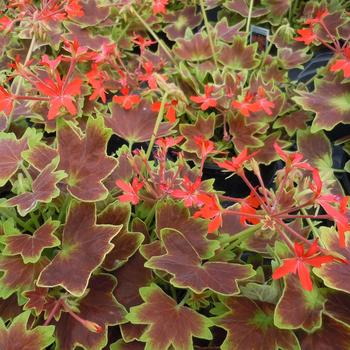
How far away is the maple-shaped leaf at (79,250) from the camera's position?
65 cm

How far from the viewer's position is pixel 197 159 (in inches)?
42.2

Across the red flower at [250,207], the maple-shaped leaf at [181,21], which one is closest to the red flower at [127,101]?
the red flower at [250,207]

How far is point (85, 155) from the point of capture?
0.76 m

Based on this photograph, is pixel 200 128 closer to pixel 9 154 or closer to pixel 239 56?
pixel 239 56

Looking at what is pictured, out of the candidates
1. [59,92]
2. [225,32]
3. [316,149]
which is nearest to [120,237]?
[59,92]

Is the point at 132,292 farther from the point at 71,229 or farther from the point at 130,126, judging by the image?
the point at 130,126

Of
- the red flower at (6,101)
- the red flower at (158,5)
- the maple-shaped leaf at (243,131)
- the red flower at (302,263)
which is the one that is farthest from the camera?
the red flower at (158,5)

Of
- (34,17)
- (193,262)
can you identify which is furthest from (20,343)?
(34,17)

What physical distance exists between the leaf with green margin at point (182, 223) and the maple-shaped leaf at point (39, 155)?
188 millimetres

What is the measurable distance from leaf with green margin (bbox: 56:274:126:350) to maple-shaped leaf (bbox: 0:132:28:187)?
212 mm

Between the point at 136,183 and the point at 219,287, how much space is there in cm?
20

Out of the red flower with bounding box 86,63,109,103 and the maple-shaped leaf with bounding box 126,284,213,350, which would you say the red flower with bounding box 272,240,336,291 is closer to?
the maple-shaped leaf with bounding box 126,284,213,350

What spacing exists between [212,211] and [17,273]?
0.31 meters

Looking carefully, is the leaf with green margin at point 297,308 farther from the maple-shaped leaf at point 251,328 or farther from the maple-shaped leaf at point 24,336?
the maple-shaped leaf at point 24,336
